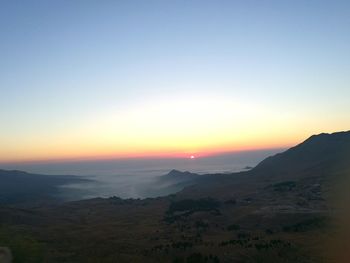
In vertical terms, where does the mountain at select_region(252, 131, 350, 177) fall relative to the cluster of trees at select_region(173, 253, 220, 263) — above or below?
above

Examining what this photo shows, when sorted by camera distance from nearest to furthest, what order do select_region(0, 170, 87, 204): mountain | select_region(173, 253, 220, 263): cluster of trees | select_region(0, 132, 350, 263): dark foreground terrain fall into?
select_region(173, 253, 220, 263): cluster of trees
select_region(0, 132, 350, 263): dark foreground terrain
select_region(0, 170, 87, 204): mountain

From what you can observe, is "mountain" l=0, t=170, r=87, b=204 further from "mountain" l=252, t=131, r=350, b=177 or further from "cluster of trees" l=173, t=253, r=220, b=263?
"cluster of trees" l=173, t=253, r=220, b=263

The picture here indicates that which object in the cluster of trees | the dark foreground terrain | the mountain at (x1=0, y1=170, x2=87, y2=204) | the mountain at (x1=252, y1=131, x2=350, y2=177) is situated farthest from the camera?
the mountain at (x1=0, y1=170, x2=87, y2=204)

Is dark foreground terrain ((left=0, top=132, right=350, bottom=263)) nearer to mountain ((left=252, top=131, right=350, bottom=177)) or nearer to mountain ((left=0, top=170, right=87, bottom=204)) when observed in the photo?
mountain ((left=252, top=131, right=350, bottom=177))

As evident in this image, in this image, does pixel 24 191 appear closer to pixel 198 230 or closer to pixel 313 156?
pixel 313 156

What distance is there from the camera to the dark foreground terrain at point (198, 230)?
24453 millimetres

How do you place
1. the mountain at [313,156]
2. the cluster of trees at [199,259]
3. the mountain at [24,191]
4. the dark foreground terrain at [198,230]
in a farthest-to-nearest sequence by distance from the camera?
the mountain at [24,191] < the mountain at [313,156] < the dark foreground terrain at [198,230] < the cluster of trees at [199,259]

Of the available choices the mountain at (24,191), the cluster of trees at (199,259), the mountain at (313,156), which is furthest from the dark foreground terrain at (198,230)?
the mountain at (24,191)

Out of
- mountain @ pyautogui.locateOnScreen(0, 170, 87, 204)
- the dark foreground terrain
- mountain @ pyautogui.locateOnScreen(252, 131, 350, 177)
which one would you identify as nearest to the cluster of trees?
the dark foreground terrain

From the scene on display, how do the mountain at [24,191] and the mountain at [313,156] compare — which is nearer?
the mountain at [313,156]

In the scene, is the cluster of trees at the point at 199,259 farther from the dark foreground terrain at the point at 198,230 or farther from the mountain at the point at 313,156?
the mountain at the point at 313,156

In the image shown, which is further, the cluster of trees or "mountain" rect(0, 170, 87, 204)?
"mountain" rect(0, 170, 87, 204)

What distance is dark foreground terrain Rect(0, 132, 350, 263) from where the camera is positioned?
80.2 ft

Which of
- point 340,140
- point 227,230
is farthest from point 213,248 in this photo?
point 340,140
